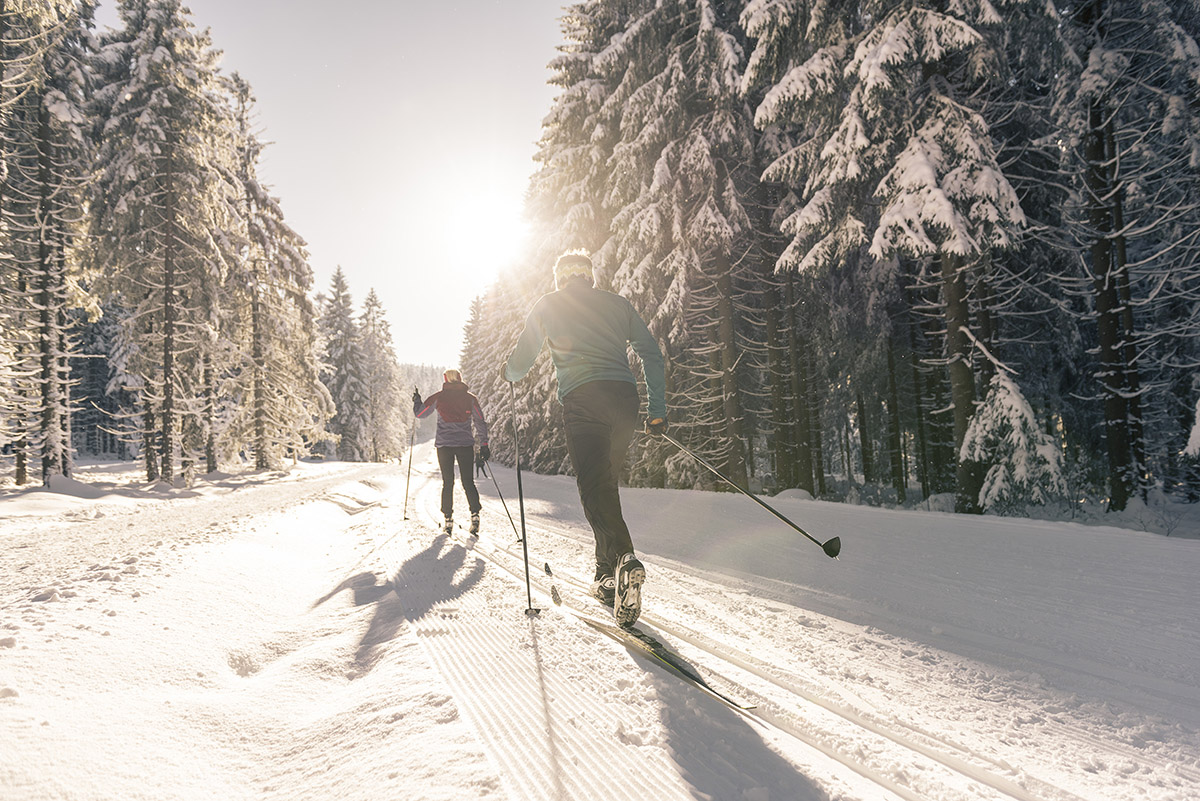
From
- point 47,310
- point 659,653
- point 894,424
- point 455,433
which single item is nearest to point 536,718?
point 659,653

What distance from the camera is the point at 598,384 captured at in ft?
11.0

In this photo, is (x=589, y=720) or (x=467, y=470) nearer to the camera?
(x=589, y=720)

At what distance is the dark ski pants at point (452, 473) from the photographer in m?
7.18

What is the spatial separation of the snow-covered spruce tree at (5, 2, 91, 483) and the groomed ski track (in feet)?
61.6

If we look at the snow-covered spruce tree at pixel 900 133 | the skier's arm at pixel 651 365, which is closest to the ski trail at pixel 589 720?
the skier's arm at pixel 651 365

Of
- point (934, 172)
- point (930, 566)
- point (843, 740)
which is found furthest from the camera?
point (934, 172)

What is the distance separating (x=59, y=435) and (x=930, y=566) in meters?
21.9

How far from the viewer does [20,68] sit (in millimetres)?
14461

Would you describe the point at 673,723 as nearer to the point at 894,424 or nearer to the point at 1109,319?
the point at 1109,319

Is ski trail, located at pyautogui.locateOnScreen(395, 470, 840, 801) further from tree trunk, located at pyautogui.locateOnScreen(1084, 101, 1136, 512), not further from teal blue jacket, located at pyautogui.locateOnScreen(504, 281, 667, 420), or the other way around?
tree trunk, located at pyautogui.locateOnScreen(1084, 101, 1136, 512)

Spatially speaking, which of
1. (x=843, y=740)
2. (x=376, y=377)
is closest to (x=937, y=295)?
(x=843, y=740)

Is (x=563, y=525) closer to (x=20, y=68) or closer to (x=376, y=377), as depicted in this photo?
(x=20, y=68)

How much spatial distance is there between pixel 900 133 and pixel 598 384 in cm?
796

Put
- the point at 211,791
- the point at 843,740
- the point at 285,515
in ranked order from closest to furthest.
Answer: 1. the point at 211,791
2. the point at 843,740
3. the point at 285,515
